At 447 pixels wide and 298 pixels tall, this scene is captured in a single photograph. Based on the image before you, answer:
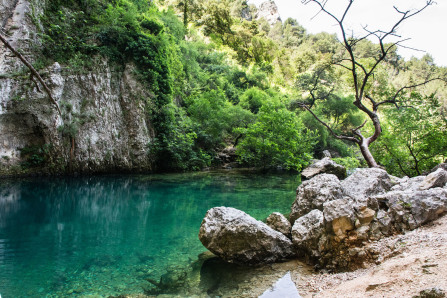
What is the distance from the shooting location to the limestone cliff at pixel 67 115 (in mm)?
14234

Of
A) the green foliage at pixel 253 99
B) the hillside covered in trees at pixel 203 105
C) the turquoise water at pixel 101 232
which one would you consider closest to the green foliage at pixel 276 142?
the hillside covered in trees at pixel 203 105

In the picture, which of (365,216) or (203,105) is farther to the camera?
(203,105)

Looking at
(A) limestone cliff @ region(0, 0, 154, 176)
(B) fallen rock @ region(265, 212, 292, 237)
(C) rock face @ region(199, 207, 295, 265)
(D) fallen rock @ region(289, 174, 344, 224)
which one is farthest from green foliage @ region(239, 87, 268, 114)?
(C) rock face @ region(199, 207, 295, 265)

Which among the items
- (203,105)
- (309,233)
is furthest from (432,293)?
(203,105)

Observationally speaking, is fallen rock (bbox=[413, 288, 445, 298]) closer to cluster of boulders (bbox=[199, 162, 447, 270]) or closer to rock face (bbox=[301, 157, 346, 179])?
cluster of boulders (bbox=[199, 162, 447, 270])

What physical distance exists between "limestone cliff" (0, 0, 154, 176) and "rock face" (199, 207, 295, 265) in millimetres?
12785

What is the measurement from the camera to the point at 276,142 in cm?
2017

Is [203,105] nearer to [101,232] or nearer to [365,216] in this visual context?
[101,232]

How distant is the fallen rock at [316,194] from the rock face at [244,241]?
4.79ft

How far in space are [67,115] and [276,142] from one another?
1434 cm

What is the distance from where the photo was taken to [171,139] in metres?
19.8

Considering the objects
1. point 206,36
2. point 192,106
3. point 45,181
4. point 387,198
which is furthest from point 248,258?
point 206,36

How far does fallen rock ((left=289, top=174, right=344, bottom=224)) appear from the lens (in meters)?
5.86

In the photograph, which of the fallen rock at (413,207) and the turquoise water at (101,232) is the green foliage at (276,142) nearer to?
the turquoise water at (101,232)
